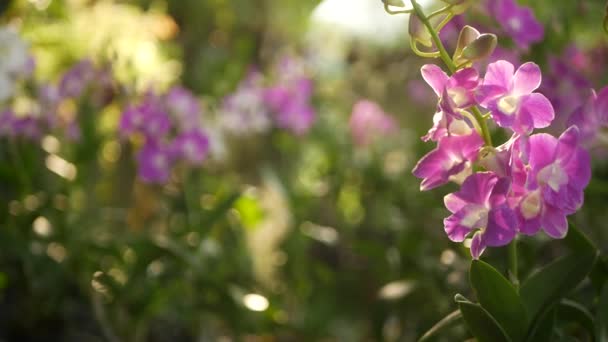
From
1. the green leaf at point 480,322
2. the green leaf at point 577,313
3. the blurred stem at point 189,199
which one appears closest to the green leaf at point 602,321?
the green leaf at point 577,313

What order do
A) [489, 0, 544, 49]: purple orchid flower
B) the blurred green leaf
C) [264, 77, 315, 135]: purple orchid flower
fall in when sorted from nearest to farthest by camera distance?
[489, 0, 544, 49]: purple orchid flower < the blurred green leaf < [264, 77, 315, 135]: purple orchid flower

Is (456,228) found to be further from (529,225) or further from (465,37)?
(465,37)

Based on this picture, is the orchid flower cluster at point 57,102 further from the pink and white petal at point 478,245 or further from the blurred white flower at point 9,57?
the pink and white petal at point 478,245

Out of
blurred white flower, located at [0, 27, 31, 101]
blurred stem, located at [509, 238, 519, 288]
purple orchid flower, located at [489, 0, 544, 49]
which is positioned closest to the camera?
blurred stem, located at [509, 238, 519, 288]

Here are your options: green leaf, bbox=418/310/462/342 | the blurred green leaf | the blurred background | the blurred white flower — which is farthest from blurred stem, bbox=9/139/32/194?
green leaf, bbox=418/310/462/342

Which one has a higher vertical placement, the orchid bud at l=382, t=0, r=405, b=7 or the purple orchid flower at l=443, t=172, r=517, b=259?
the orchid bud at l=382, t=0, r=405, b=7

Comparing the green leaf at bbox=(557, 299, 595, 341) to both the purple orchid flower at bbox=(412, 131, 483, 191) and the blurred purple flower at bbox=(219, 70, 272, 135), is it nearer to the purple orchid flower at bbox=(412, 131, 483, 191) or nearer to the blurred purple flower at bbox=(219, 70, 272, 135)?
the purple orchid flower at bbox=(412, 131, 483, 191)

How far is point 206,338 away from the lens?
140 centimetres

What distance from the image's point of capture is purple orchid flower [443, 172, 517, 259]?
53 centimetres

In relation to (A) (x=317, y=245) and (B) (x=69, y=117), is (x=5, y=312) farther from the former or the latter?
(A) (x=317, y=245)

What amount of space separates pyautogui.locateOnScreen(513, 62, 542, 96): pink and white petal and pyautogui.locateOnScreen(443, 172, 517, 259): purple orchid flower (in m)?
0.08

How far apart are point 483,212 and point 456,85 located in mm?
112

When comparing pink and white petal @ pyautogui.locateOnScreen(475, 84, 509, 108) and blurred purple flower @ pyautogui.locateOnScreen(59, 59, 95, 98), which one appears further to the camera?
blurred purple flower @ pyautogui.locateOnScreen(59, 59, 95, 98)

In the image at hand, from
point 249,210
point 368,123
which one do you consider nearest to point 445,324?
point 249,210
